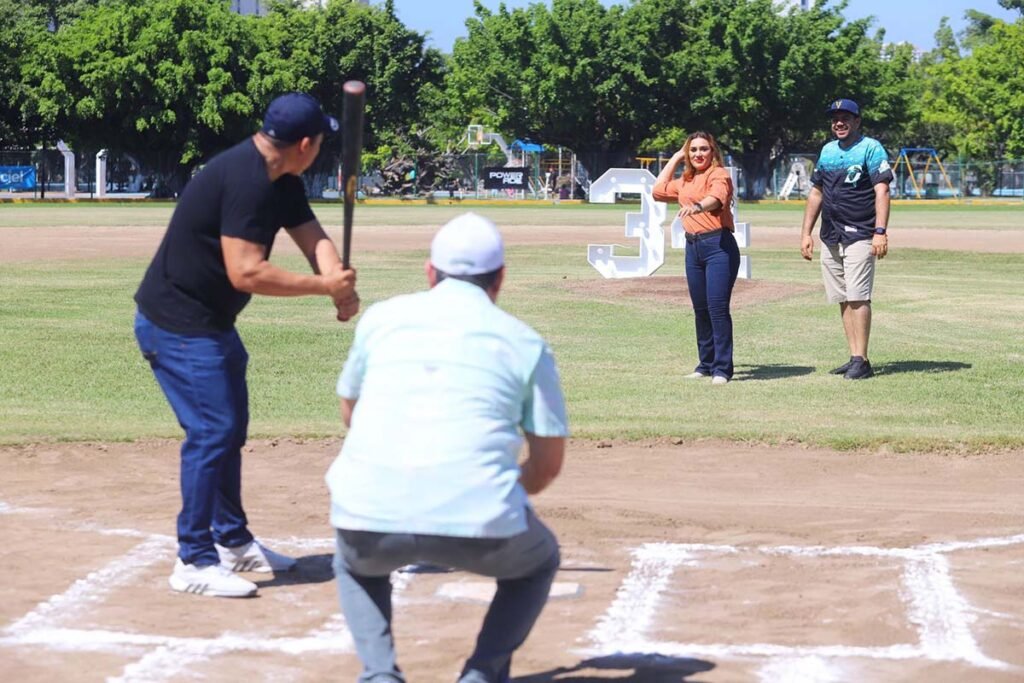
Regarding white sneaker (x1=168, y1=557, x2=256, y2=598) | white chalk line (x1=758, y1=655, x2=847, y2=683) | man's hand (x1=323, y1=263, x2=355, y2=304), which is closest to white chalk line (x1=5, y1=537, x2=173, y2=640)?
white sneaker (x1=168, y1=557, x2=256, y2=598)

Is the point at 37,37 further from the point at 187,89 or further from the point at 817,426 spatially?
the point at 817,426

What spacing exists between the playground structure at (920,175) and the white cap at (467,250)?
2906 inches

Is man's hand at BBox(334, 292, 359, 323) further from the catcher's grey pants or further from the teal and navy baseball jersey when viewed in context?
the teal and navy baseball jersey

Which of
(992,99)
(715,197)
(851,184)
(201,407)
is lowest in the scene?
(201,407)

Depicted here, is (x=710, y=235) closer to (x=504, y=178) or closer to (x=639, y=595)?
(x=639, y=595)

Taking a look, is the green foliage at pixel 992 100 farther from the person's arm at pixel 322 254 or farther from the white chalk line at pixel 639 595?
the person's arm at pixel 322 254

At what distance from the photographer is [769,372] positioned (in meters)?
12.8

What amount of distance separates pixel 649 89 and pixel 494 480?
68.3 meters

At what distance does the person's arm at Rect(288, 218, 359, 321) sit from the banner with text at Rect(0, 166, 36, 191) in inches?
2541

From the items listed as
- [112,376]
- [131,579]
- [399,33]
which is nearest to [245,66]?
[399,33]

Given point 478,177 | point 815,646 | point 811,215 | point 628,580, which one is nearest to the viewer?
point 815,646

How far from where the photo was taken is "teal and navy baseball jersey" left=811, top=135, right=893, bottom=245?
1163 cm

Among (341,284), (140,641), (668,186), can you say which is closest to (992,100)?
(668,186)

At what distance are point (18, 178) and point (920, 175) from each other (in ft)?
153
